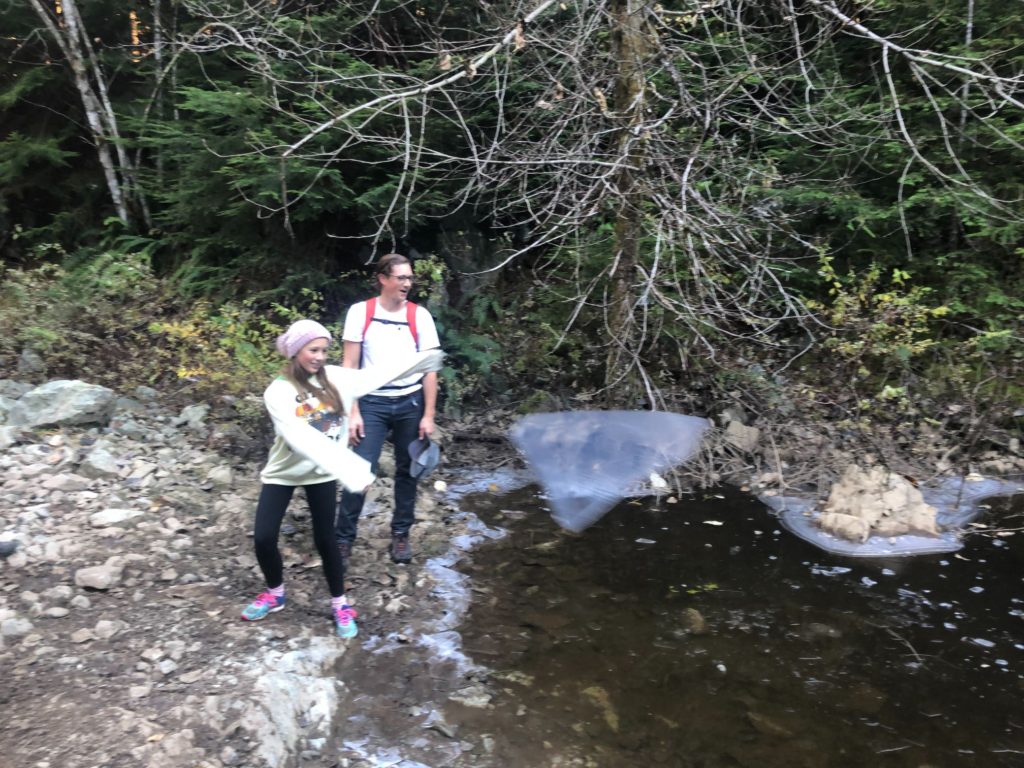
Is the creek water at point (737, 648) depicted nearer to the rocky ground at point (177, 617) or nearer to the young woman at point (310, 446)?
the rocky ground at point (177, 617)

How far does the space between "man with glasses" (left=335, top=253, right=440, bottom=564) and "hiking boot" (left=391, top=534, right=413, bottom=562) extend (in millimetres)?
382

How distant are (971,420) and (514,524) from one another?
4.63 m

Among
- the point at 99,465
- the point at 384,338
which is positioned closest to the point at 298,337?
the point at 384,338

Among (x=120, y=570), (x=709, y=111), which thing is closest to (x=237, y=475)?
(x=120, y=570)

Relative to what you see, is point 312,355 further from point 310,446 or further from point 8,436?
point 8,436

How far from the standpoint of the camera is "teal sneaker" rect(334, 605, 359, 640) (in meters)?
3.97

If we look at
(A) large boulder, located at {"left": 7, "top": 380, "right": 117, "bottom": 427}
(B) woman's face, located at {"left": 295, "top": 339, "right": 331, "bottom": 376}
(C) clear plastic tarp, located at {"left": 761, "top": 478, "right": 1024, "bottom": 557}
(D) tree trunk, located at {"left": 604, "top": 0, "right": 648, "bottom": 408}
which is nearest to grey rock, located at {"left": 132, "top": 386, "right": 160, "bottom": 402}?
(A) large boulder, located at {"left": 7, "top": 380, "right": 117, "bottom": 427}

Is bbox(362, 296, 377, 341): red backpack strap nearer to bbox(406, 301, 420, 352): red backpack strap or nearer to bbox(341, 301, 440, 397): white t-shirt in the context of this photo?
bbox(341, 301, 440, 397): white t-shirt

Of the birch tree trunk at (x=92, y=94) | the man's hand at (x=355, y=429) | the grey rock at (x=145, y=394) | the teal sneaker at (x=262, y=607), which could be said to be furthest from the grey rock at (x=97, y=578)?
the birch tree trunk at (x=92, y=94)

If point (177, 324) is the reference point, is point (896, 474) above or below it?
below

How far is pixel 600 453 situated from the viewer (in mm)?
3947

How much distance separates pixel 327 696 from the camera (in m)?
3.50

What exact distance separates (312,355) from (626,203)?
10.7ft

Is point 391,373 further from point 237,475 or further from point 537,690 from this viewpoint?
point 237,475
